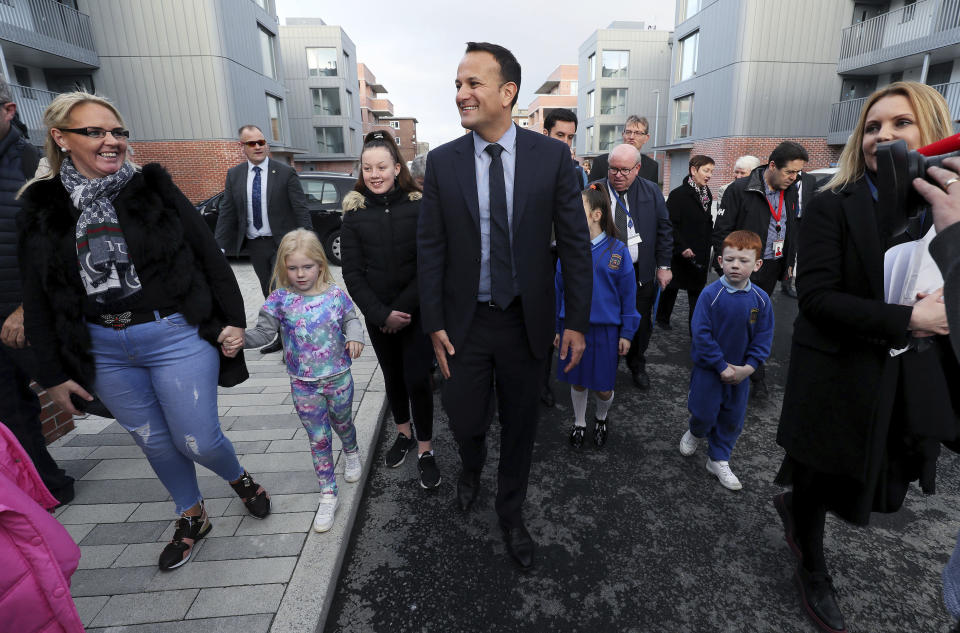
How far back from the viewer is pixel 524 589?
2340 millimetres

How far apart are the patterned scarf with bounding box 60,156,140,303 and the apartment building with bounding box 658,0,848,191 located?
2471cm

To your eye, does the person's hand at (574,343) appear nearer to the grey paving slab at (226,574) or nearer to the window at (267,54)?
the grey paving slab at (226,574)

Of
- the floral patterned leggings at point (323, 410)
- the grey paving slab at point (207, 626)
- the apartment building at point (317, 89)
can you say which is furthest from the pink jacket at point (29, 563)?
the apartment building at point (317, 89)

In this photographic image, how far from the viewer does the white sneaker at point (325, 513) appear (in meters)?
2.62

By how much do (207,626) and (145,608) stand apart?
0.34m

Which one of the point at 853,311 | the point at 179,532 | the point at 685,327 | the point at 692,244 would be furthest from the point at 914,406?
the point at 685,327

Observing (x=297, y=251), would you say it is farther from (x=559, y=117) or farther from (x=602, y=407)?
(x=559, y=117)

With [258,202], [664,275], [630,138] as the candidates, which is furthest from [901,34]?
[258,202]

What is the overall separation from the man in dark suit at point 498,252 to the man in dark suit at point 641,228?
2017 mm

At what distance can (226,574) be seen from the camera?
2.32 m

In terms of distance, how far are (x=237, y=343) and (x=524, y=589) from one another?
72.7 inches

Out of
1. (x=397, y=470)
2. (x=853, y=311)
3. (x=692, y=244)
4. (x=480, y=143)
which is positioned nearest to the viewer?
(x=853, y=311)

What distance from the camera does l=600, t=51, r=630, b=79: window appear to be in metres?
39.0

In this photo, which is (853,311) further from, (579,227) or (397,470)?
(397,470)
